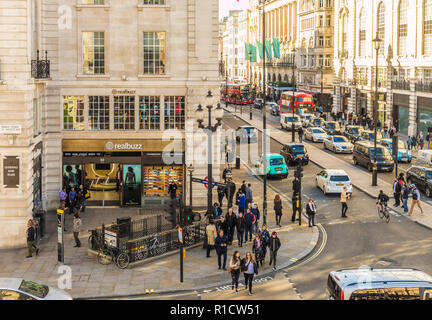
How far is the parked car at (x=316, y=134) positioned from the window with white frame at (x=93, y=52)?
34.8 meters

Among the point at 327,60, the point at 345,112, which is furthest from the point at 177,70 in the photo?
the point at 327,60

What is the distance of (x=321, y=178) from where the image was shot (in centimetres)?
3841

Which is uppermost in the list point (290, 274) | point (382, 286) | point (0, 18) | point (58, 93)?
point (0, 18)

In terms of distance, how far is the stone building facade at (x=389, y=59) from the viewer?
64.8 metres

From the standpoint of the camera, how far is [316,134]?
209ft

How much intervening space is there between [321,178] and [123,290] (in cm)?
2104

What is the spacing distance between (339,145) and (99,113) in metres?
28.3

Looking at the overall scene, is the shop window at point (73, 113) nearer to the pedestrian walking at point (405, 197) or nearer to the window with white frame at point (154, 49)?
the window with white frame at point (154, 49)

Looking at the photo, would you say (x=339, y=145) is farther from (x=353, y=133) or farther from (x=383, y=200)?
(x=383, y=200)

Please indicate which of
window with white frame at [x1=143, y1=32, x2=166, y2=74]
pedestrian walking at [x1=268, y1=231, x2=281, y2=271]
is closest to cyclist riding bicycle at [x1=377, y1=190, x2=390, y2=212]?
pedestrian walking at [x1=268, y1=231, x2=281, y2=271]

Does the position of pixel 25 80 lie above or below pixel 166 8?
below

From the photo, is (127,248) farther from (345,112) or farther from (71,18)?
(345,112)

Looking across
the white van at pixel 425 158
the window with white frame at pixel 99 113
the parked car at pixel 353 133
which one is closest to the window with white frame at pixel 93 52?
the window with white frame at pixel 99 113

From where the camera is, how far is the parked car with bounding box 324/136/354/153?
54875 mm
